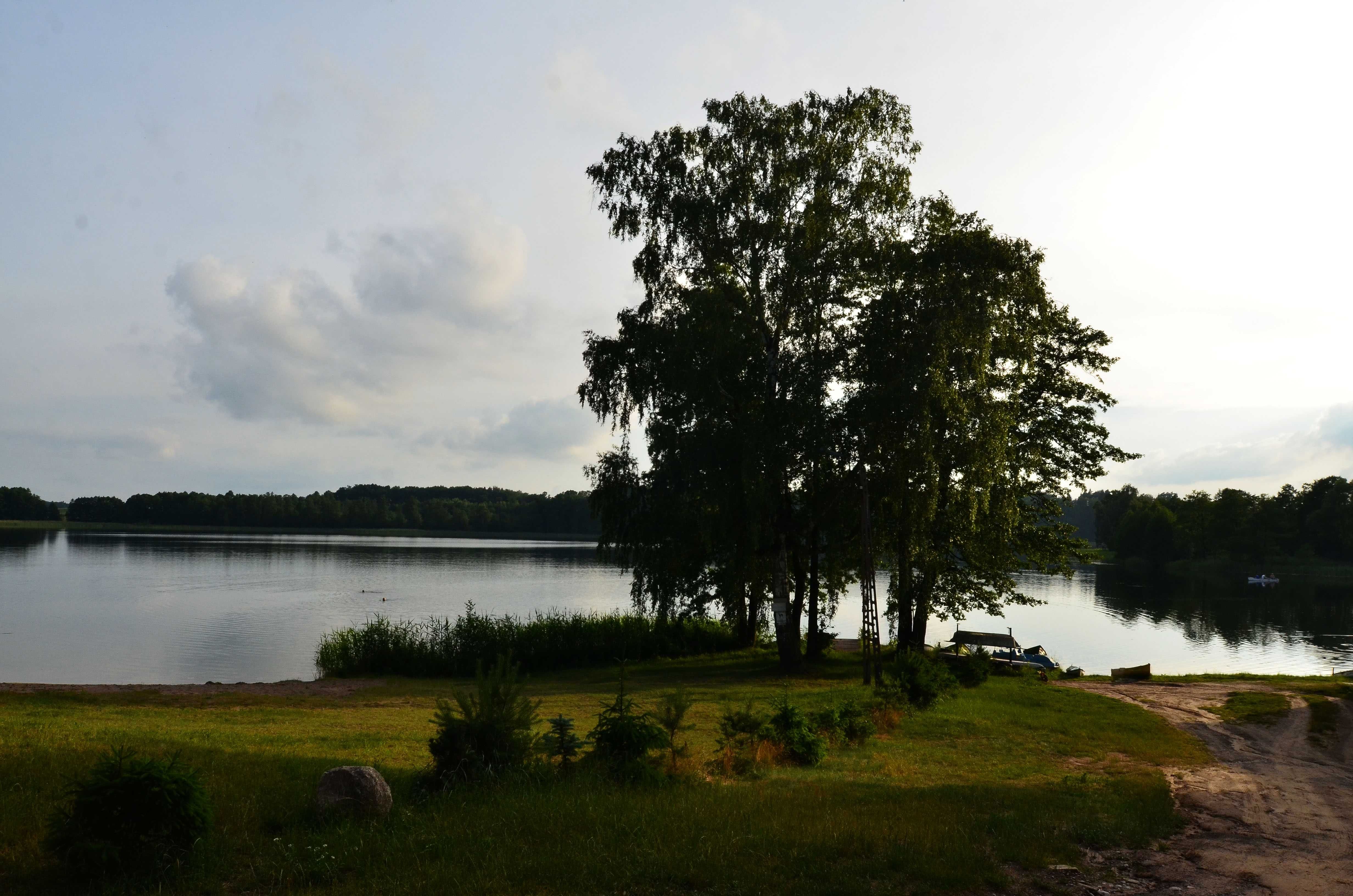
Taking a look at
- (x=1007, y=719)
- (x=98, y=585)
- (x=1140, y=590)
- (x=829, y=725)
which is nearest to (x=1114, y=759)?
(x=1007, y=719)

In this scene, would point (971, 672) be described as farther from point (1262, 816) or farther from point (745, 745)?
point (745, 745)

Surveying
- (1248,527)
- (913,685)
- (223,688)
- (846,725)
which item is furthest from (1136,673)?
(1248,527)

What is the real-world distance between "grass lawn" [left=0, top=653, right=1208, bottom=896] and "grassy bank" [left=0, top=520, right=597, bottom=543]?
128 meters

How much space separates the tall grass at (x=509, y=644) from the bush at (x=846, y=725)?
13.6 m

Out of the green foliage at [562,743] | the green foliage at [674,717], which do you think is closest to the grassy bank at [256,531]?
the green foliage at [674,717]

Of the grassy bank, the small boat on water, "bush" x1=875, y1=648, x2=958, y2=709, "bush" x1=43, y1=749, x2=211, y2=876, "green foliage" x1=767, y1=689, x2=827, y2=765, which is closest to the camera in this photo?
"bush" x1=43, y1=749, x2=211, y2=876

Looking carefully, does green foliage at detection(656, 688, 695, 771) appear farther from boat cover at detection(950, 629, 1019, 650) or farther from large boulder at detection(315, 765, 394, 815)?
boat cover at detection(950, 629, 1019, 650)

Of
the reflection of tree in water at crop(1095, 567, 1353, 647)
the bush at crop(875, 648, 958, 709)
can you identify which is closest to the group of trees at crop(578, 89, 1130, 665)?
the bush at crop(875, 648, 958, 709)

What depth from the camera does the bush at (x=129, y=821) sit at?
21.5 ft

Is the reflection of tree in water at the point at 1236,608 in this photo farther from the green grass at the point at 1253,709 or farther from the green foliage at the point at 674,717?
the green foliage at the point at 674,717

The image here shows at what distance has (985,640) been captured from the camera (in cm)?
3150

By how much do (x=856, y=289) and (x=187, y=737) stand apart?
1938 cm

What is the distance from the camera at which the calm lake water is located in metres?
32.4

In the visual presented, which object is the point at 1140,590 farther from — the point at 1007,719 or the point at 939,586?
the point at 1007,719
